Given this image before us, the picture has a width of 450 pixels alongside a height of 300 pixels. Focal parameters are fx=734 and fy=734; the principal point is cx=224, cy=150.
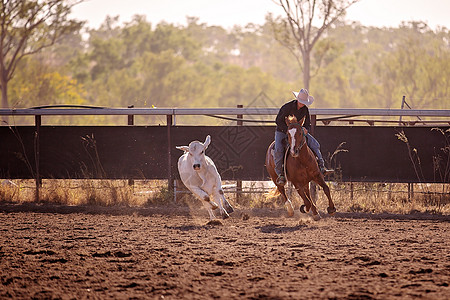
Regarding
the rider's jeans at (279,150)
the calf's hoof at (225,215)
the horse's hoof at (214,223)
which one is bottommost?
the horse's hoof at (214,223)

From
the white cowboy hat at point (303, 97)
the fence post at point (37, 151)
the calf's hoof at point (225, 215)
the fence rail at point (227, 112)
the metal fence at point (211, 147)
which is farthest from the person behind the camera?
the fence post at point (37, 151)

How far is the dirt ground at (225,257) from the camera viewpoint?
7.83 metres

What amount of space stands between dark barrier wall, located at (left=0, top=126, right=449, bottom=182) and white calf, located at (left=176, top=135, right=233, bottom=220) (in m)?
2.56

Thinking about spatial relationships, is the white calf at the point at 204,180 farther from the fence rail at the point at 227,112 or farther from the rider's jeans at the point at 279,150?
the fence rail at the point at 227,112

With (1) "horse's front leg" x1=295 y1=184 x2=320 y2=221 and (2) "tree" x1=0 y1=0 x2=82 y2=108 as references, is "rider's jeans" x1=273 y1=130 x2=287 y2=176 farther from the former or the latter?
(2) "tree" x1=0 y1=0 x2=82 y2=108

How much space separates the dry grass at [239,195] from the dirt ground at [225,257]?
1177mm

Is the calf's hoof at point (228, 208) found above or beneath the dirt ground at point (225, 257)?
above

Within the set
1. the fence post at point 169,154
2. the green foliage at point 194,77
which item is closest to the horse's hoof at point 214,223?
the fence post at point 169,154

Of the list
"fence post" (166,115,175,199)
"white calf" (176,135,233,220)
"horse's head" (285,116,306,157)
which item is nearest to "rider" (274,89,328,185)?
"horse's head" (285,116,306,157)

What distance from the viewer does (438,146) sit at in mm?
15922

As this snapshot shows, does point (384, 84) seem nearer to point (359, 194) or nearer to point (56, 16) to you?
point (56, 16)

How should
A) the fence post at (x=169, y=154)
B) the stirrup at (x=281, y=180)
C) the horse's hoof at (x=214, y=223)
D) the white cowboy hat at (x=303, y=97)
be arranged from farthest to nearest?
the fence post at (x=169, y=154) < the stirrup at (x=281, y=180) < the white cowboy hat at (x=303, y=97) < the horse's hoof at (x=214, y=223)

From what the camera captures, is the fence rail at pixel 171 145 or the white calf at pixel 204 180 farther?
the fence rail at pixel 171 145

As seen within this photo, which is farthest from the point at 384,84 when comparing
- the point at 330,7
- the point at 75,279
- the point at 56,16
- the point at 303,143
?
the point at 75,279
